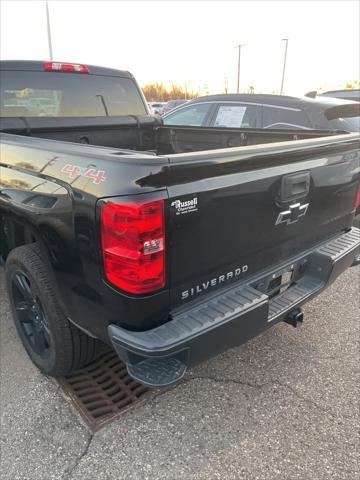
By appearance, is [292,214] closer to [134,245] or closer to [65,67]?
[134,245]

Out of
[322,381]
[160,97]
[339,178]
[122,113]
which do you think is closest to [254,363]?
[322,381]

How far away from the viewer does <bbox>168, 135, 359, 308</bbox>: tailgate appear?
175cm

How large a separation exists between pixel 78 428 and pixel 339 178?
226 cm

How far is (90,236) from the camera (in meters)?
1.75

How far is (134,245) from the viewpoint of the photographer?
164 centimetres

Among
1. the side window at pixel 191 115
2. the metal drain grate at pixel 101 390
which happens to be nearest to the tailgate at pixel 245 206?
the metal drain grate at pixel 101 390

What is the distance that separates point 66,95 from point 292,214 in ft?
7.56

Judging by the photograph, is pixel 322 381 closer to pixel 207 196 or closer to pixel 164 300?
pixel 164 300

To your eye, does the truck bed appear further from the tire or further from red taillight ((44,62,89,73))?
the tire

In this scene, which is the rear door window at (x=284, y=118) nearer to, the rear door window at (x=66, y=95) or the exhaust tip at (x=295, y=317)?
the rear door window at (x=66, y=95)

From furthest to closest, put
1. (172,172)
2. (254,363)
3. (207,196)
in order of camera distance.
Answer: (254,363), (207,196), (172,172)

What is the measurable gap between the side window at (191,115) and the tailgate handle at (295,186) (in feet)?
12.8

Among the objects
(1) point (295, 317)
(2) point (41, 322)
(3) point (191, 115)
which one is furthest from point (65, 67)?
(3) point (191, 115)

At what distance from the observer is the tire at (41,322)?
7.36 ft
